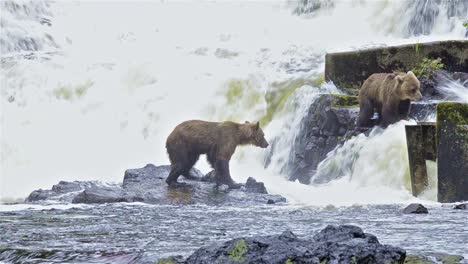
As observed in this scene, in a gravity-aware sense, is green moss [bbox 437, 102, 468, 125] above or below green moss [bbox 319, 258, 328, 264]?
above

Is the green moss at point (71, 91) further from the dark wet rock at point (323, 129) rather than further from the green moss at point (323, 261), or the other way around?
the green moss at point (323, 261)

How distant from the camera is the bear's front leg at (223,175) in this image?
13633mm

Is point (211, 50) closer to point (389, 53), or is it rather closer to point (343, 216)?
point (389, 53)

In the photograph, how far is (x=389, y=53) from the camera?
1812 cm

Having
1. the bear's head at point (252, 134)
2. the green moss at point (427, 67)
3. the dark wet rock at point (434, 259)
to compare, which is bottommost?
the dark wet rock at point (434, 259)

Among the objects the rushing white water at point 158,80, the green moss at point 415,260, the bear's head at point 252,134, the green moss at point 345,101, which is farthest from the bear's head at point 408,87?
the green moss at point 415,260

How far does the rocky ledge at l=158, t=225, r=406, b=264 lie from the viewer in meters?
5.50

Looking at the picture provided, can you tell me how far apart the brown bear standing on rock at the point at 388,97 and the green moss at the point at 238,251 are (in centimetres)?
972

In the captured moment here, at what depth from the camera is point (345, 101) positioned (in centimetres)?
1653

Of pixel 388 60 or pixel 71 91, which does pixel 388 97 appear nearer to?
pixel 388 60

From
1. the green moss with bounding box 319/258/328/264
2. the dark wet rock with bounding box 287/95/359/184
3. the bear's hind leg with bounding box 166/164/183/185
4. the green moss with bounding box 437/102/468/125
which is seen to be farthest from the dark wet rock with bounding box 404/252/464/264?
the dark wet rock with bounding box 287/95/359/184

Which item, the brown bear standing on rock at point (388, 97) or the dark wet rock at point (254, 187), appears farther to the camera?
the brown bear standing on rock at point (388, 97)

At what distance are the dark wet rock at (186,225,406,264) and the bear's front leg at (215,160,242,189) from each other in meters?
7.82

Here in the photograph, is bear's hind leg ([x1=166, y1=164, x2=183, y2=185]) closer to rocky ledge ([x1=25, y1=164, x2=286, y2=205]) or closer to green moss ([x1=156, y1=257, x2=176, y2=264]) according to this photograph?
rocky ledge ([x1=25, y1=164, x2=286, y2=205])
